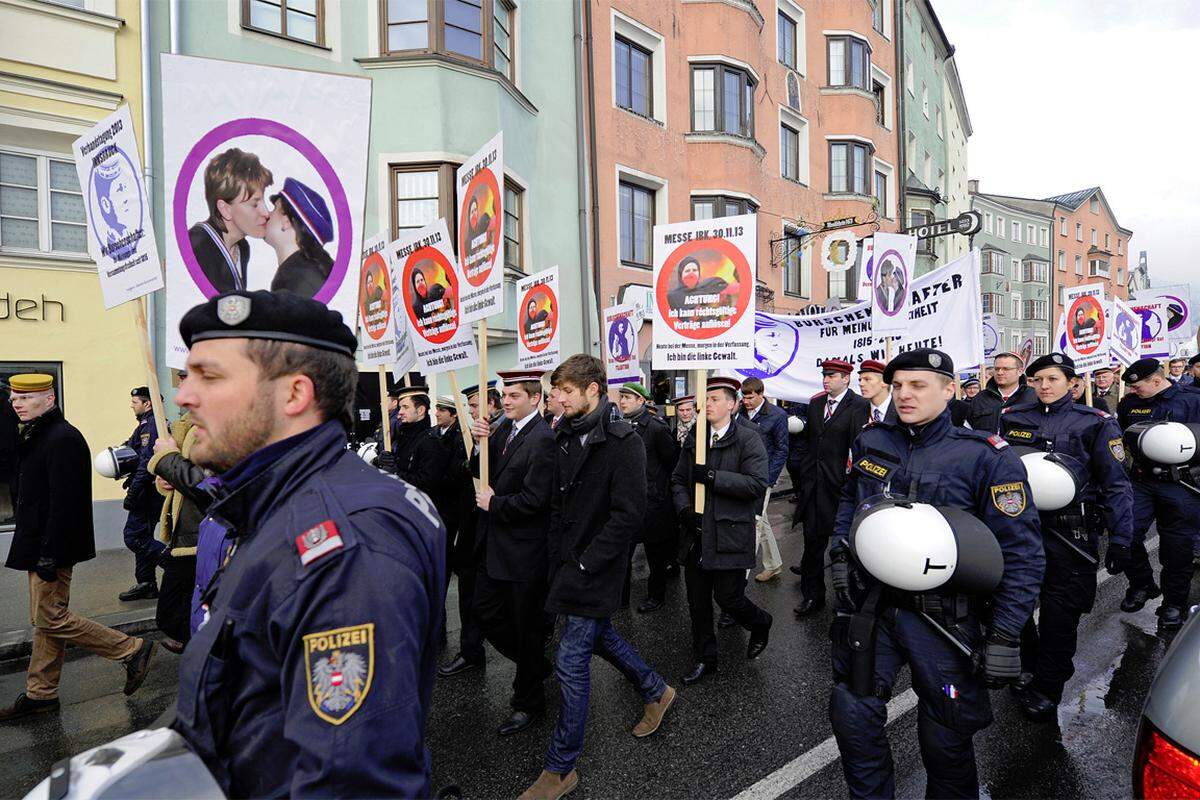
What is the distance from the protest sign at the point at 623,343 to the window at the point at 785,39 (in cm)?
1426

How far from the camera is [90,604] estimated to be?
21.5 ft

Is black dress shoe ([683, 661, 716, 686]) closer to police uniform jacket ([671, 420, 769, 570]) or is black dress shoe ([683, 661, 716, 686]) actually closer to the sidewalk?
police uniform jacket ([671, 420, 769, 570])

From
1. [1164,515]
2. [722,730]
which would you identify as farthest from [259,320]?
[1164,515]

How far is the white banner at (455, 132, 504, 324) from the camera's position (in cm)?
471

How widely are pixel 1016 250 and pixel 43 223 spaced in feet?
198

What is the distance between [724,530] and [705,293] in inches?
73.9

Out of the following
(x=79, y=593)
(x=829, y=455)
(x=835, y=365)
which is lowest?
(x=79, y=593)

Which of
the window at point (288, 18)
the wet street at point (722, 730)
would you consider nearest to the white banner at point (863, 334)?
the wet street at point (722, 730)

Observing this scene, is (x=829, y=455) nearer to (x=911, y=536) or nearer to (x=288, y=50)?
(x=911, y=536)

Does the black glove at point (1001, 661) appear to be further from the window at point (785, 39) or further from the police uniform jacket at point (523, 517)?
the window at point (785, 39)

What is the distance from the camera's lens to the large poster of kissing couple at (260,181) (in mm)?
2756

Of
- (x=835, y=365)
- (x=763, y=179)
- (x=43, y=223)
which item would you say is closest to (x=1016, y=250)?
(x=763, y=179)

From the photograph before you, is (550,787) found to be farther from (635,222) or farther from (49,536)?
(635,222)

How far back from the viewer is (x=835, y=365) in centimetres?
717
